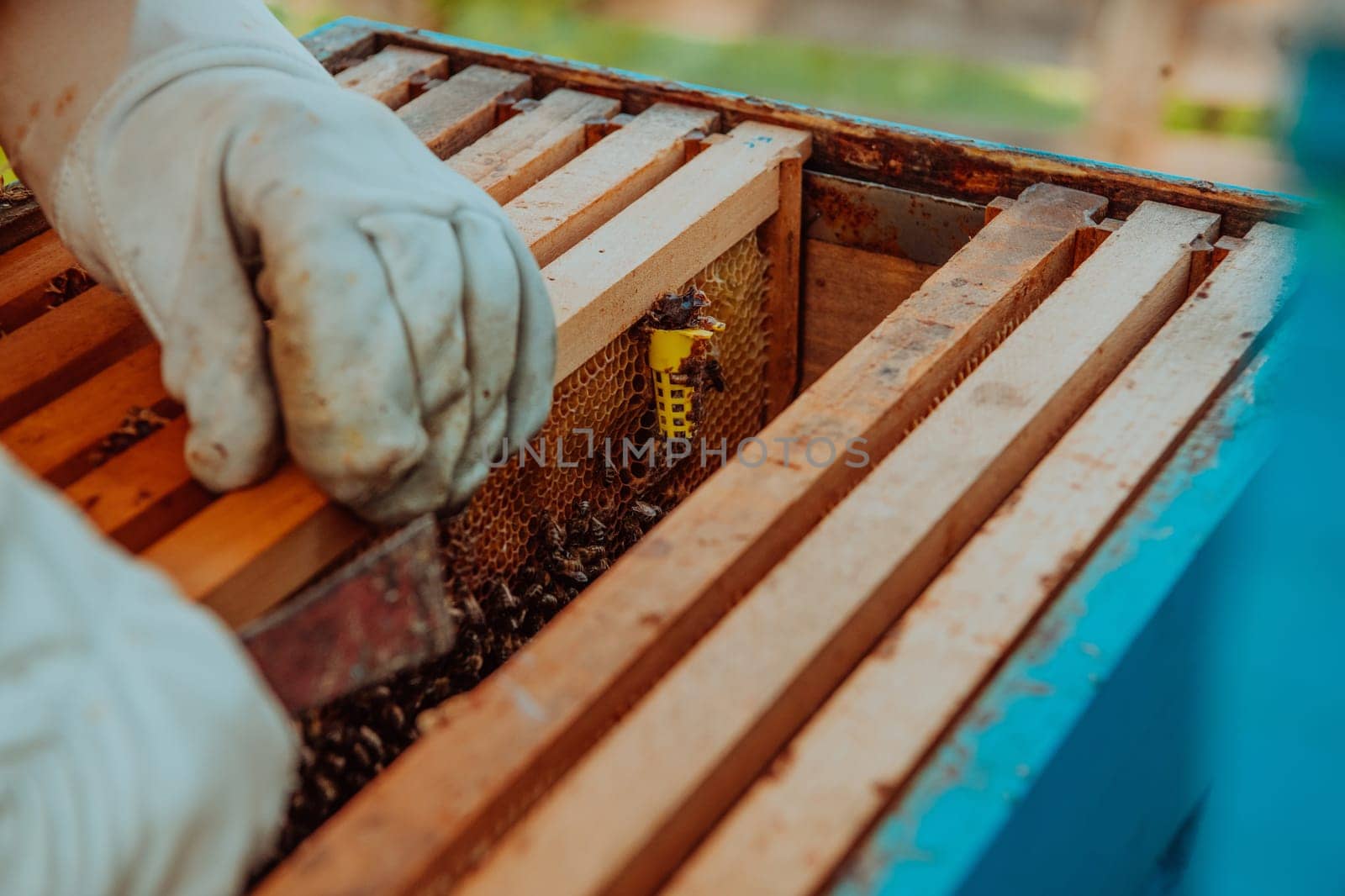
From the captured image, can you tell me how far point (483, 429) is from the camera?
1.42 meters

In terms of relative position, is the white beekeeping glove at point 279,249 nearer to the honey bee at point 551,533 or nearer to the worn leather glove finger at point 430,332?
the worn leather glove finger at point 430,332

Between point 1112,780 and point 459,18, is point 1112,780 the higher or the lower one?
the higher one

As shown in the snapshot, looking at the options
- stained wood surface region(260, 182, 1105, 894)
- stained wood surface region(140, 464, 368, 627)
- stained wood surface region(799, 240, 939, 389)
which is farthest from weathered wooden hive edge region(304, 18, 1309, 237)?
stained wood surface region(140, 464, 368, 627)

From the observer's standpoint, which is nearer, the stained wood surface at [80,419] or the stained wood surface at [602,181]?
the stained wood surface at [80,419]

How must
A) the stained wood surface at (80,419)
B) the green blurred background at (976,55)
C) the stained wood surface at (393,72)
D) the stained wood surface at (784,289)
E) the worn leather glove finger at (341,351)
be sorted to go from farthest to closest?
the green blurred background at (976,55) < the stained wood surface at (393,72) < the stained wood surface at (784,289) < the stained wood surface at (80,419) < the worn leather glove finger at (341,351)

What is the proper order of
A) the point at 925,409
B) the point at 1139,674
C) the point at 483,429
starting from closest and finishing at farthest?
the point at 1139,674
the point at 483,429
the point at 925,409

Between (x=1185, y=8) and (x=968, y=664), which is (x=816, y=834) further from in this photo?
(x=1185, y=8)

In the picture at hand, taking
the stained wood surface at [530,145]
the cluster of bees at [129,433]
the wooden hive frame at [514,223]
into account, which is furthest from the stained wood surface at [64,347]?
the stained wood surface at [530,145]

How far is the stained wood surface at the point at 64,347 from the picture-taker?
62.4 inches

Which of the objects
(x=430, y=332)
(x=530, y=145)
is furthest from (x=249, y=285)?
(x=530, y=145)

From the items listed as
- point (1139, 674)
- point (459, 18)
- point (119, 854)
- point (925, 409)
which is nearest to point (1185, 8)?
point (459, 18)

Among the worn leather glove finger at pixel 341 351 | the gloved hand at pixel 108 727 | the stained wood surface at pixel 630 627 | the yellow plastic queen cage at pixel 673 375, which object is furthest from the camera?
the yellow plastic queen cage at pixel 673 375

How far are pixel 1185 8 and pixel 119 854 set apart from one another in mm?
4798

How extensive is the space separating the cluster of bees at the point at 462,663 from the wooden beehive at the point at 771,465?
241 millimetres
